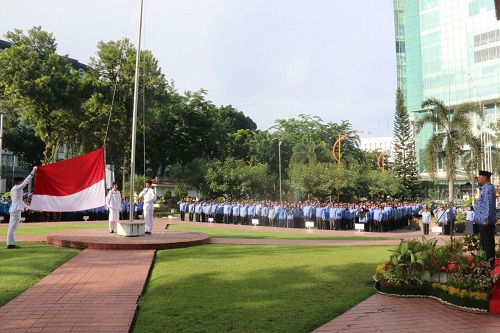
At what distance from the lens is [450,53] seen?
248 ft

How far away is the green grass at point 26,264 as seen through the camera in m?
6.83

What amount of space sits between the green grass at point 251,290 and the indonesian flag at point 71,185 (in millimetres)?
3108

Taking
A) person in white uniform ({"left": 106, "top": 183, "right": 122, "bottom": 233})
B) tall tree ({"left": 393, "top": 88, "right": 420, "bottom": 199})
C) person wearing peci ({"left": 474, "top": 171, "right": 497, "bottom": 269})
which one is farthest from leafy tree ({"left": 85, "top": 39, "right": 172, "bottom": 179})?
tall tree ({"left": 393, "top": 88, "right": 420, "bottom": 199})

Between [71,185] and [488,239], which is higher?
[71,185]

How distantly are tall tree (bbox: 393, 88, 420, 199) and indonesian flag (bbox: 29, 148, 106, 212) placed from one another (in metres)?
50.5

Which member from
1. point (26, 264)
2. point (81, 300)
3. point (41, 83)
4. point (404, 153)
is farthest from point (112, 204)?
point (404, 153)

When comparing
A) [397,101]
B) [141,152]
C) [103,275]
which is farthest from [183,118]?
[103,275]

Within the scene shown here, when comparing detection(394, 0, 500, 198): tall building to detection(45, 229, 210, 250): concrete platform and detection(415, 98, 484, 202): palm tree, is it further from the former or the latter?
detection(45, 229, 210, 250): concrete platform

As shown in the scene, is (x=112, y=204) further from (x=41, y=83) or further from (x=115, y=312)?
(x=41, y=83)

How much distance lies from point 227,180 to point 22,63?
17480 mm

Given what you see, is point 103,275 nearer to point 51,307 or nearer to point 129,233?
point 51,307

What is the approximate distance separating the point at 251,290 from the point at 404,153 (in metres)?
57.6

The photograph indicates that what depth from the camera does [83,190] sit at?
12.4 meters

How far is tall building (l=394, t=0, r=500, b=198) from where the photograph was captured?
231 ft
